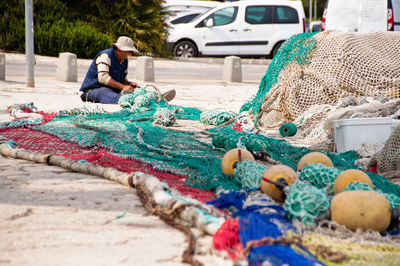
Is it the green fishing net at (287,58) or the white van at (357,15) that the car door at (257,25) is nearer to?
the white van at (357,15)

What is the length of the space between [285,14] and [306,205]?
Answer: 50.7 feet

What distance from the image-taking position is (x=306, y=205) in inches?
104

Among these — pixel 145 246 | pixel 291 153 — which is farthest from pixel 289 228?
pixel 291 153

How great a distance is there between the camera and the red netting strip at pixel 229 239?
2346mm

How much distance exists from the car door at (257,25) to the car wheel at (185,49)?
1.70 meters

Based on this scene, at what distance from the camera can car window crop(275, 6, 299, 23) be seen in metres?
17.2

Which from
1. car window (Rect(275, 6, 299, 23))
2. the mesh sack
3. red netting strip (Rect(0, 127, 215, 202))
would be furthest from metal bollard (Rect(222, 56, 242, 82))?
red netting strip (Rect(0, 127, 215, 202))

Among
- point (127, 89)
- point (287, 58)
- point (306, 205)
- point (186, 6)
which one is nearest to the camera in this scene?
point (306, 205)

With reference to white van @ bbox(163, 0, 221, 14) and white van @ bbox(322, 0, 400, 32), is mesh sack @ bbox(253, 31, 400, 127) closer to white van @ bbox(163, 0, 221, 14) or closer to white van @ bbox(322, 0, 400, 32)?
white van @ bbox(322, 0, 400, 32)

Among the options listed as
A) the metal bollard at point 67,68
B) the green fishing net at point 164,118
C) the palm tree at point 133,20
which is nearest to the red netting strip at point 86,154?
the green fishing net at point 164,118

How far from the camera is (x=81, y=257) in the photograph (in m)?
2.30

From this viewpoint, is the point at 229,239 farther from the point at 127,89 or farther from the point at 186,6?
the point at 186,6

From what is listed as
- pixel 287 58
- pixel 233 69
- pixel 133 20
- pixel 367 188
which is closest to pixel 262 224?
pixel 367 188

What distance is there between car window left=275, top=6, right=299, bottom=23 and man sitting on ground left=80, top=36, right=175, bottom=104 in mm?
10139
